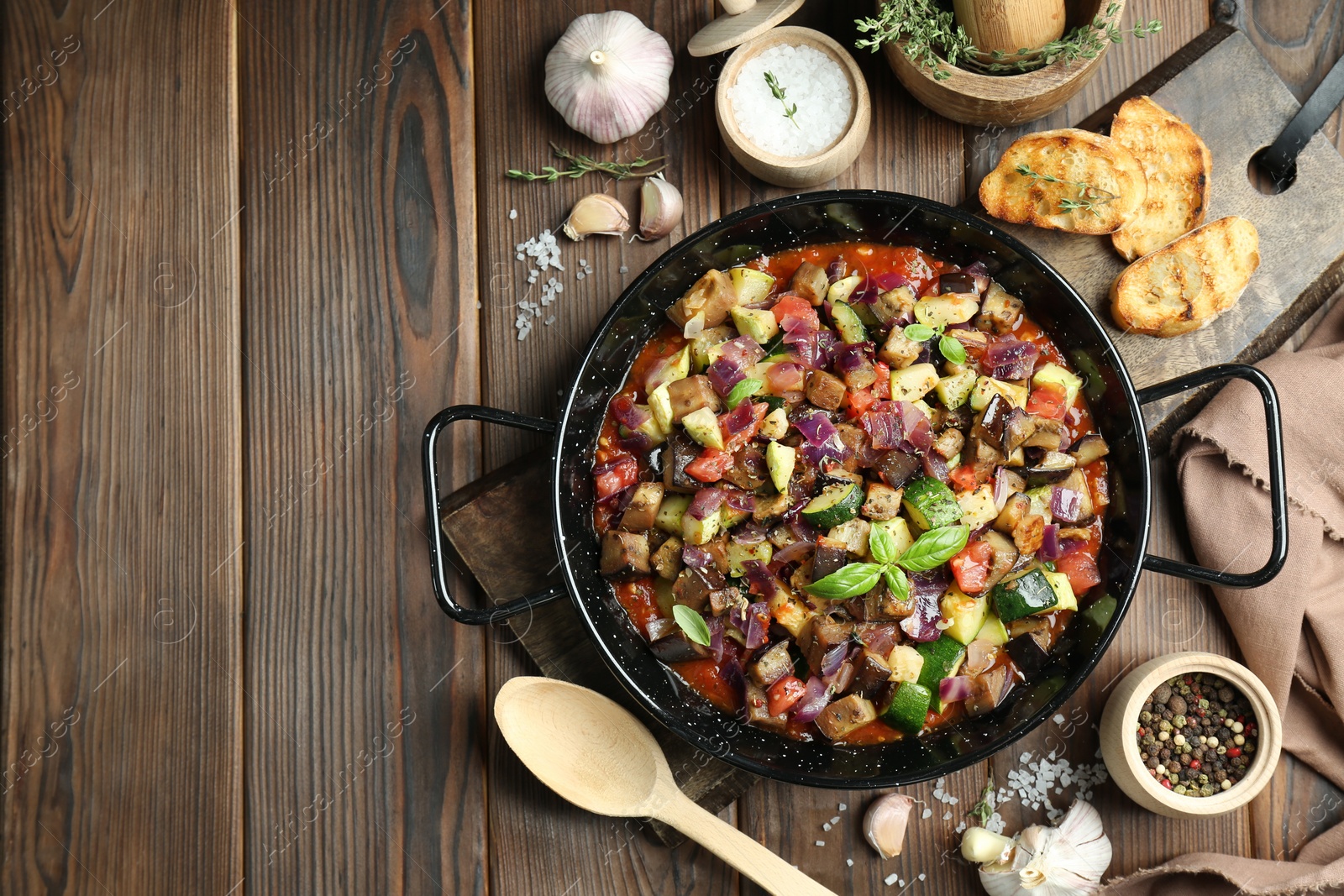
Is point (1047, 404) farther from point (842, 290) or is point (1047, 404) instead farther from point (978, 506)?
point (842, 290)

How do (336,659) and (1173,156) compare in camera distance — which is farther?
(336,659)

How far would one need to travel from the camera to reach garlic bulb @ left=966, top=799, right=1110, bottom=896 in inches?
121

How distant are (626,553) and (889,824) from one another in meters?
1.34

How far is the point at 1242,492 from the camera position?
3.11 metres

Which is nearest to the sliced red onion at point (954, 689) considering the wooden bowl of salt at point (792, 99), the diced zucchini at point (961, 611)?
the diced zucchini at point (961, 611)

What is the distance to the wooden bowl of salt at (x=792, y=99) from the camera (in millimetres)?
3068

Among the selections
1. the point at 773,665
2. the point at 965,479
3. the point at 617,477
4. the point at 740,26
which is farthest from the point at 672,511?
the point at 740,26

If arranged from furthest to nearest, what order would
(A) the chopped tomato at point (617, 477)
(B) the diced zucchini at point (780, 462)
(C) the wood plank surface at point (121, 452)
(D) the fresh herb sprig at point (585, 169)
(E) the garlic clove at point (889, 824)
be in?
1. (C) the wood plank surface at point (121, 452)
2. (D) the fresh herb sprig at point (585, 169)
3. (E) the garlic clove at point (889, 824)
4. (A) the chopped tomato at point (617, 477)
5. (B) the diced zucchini at point (780, 462)

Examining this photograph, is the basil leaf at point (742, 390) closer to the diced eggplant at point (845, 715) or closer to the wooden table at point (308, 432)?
the wooden table at point (308, 432)

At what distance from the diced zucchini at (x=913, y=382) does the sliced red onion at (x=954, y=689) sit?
86cm

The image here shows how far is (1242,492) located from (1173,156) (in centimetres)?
114

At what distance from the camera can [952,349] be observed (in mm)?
2814

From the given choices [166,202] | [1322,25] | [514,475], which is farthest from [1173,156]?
[166,202]

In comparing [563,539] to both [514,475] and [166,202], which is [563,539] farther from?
[166,202]
